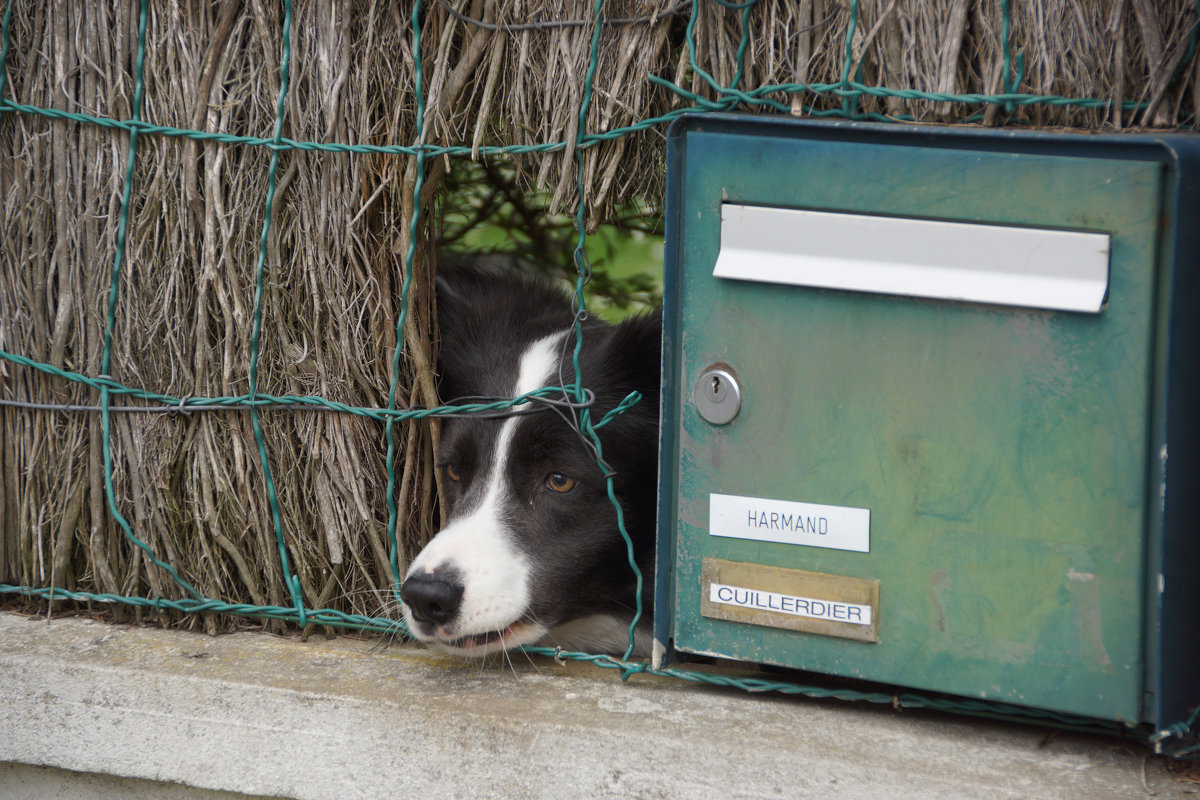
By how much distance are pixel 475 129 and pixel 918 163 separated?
0.90 m

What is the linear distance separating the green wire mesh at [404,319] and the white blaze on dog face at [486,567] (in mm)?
115

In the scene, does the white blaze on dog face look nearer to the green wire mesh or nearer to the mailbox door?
the green wire mesh

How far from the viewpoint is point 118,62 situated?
2262mm

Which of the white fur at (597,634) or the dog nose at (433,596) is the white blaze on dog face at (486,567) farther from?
the white fur at (597,634)

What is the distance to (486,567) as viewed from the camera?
215cm

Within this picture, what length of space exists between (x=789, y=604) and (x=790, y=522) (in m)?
0.15

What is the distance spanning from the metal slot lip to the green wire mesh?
227 millimetres

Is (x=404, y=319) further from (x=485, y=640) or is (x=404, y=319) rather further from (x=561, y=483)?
(x=485, y=640)

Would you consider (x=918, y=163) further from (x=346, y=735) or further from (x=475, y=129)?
(x=346, y=735)

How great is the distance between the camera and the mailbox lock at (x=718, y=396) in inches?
73.7

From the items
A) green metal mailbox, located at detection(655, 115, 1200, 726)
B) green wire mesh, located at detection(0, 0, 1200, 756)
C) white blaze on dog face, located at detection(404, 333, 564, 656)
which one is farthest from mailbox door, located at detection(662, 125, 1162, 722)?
white blaze on dog face, located at detection(404, 333, 564, 656)

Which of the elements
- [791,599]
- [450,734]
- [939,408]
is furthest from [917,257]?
[450,734]

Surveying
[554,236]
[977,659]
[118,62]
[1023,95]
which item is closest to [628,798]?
[977,659]

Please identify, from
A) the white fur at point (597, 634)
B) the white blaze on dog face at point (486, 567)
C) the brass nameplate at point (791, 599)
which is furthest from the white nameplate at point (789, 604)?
the white fur at point (597, 634)
